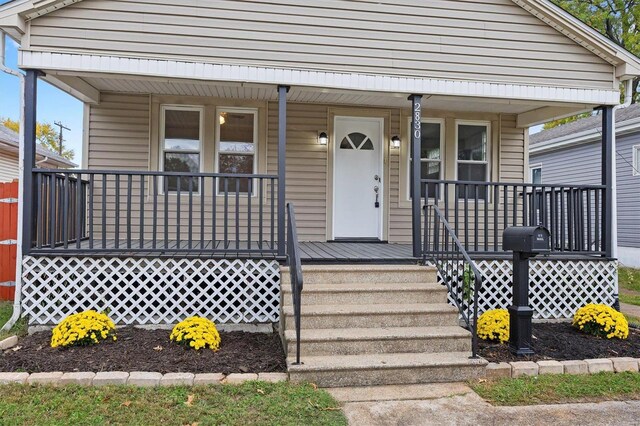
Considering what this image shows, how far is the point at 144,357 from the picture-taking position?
3.92m

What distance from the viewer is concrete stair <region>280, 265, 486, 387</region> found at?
144 inches

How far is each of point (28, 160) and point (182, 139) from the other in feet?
7.53

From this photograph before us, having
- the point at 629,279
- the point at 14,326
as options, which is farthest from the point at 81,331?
the point at 629,279

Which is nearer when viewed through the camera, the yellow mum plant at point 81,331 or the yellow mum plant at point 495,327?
the yellow mum plant at point 81,331

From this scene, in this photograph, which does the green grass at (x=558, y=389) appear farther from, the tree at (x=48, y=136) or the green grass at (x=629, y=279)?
the tree at (x=48, y=136)

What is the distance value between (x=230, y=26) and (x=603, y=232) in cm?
553

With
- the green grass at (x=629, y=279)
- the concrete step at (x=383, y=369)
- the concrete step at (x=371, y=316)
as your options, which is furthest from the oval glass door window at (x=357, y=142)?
the green grass at (x=629, y=279)

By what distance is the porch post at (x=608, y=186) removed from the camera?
5926 millimetres

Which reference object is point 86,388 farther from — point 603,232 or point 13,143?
point 13,143

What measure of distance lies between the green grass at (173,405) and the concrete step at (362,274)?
4.68ft

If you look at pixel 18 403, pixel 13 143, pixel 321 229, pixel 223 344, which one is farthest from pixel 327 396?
pixel 13 143

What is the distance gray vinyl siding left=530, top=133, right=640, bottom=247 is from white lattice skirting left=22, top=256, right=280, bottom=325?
34.8ft

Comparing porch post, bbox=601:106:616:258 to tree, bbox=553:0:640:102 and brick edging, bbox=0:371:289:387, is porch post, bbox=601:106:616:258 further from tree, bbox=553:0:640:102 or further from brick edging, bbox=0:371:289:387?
tree, bbox=553:0:640:102

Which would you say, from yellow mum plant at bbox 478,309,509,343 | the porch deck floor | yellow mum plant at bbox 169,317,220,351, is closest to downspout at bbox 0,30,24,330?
the porch deck floor
